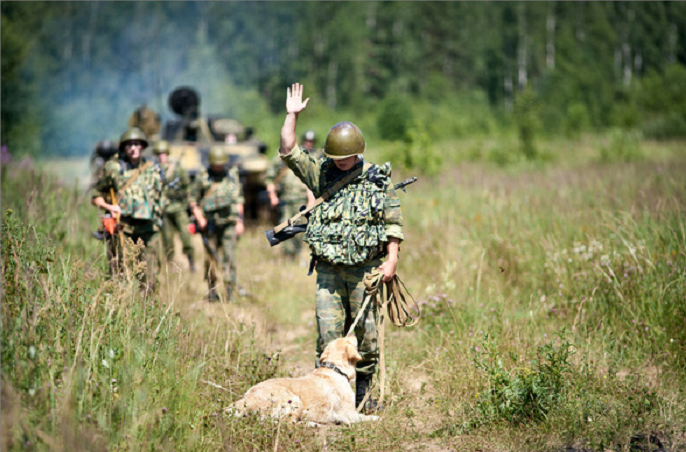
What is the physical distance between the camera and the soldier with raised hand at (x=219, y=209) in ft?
24.3

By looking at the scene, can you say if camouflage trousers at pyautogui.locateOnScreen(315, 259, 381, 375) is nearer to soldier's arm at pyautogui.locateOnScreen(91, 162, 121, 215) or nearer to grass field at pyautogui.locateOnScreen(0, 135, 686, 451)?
grass field at pyautogui.locateOnScreen(0, 135, 686, 451)

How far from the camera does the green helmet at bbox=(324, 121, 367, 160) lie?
13.4 feet

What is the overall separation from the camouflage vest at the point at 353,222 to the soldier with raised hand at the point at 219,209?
3328 mm


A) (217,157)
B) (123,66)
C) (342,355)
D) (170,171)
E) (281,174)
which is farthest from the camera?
(123,66)

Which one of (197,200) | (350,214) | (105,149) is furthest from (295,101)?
(105,149)

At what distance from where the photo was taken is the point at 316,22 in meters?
39.2

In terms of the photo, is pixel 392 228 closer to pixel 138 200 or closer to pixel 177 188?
pixel 138 200

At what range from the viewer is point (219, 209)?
7457 mm

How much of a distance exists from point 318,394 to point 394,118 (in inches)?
754

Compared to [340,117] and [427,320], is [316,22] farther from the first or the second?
[427,320]

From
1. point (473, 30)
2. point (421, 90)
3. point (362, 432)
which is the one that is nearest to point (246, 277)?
point (362, 432)

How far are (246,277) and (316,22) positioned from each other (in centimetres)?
3378

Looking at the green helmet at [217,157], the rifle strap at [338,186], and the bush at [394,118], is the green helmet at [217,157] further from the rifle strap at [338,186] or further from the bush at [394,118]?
the bush at [394,118]

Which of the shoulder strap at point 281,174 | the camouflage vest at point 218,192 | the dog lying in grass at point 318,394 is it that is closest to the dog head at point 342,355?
the dog lying in grass at point 318,394
